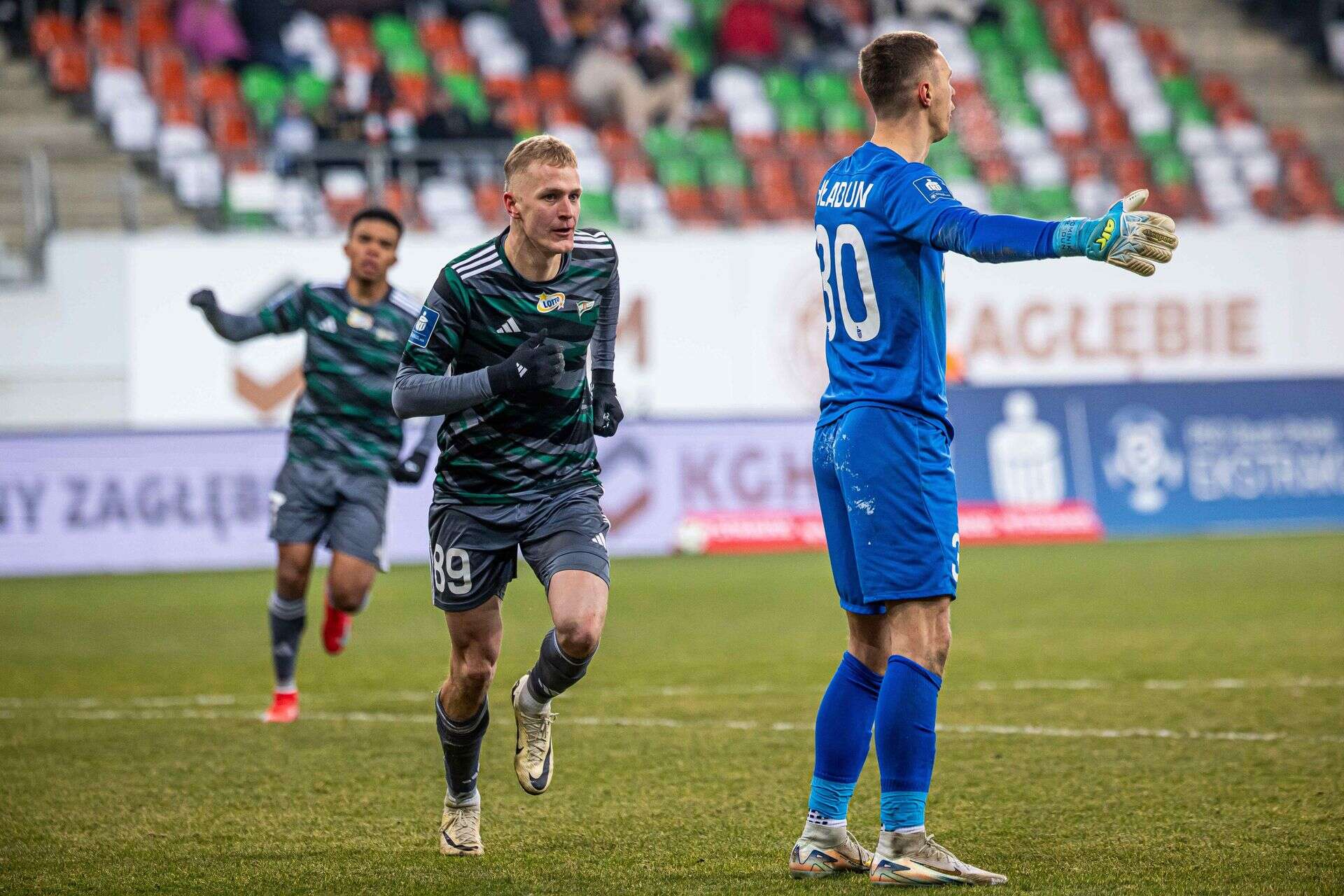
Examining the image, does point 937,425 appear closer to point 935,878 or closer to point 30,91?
point 935,878

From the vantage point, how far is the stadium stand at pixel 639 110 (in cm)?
2017

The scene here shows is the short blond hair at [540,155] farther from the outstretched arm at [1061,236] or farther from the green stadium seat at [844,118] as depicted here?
the green stadium seat at [844,118]

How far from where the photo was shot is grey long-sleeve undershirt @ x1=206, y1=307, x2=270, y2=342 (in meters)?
8.35

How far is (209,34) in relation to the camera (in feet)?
71.7

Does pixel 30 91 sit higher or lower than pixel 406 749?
higher

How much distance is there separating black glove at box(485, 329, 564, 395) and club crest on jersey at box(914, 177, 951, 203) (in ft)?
3.78

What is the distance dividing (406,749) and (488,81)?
17167 mm

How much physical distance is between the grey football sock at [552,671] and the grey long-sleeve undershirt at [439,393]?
32.3 inches

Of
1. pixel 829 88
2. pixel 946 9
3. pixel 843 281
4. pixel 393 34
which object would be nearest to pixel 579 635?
pixel 843 281

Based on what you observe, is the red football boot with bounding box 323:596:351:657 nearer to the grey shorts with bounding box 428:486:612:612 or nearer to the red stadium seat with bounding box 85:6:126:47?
the grey shorts with bounding box 428:486:612:612

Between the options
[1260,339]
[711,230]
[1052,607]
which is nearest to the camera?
[1052,607]

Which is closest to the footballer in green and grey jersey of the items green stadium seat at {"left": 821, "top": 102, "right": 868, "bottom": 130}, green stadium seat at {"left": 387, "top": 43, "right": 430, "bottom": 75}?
green stadium seat at {"left": 387, "top": 43, "right": 430, "bottom": 75}

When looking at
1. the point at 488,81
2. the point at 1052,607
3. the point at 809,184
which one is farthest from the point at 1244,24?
the point at 1052,607

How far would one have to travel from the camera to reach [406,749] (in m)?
7.49
